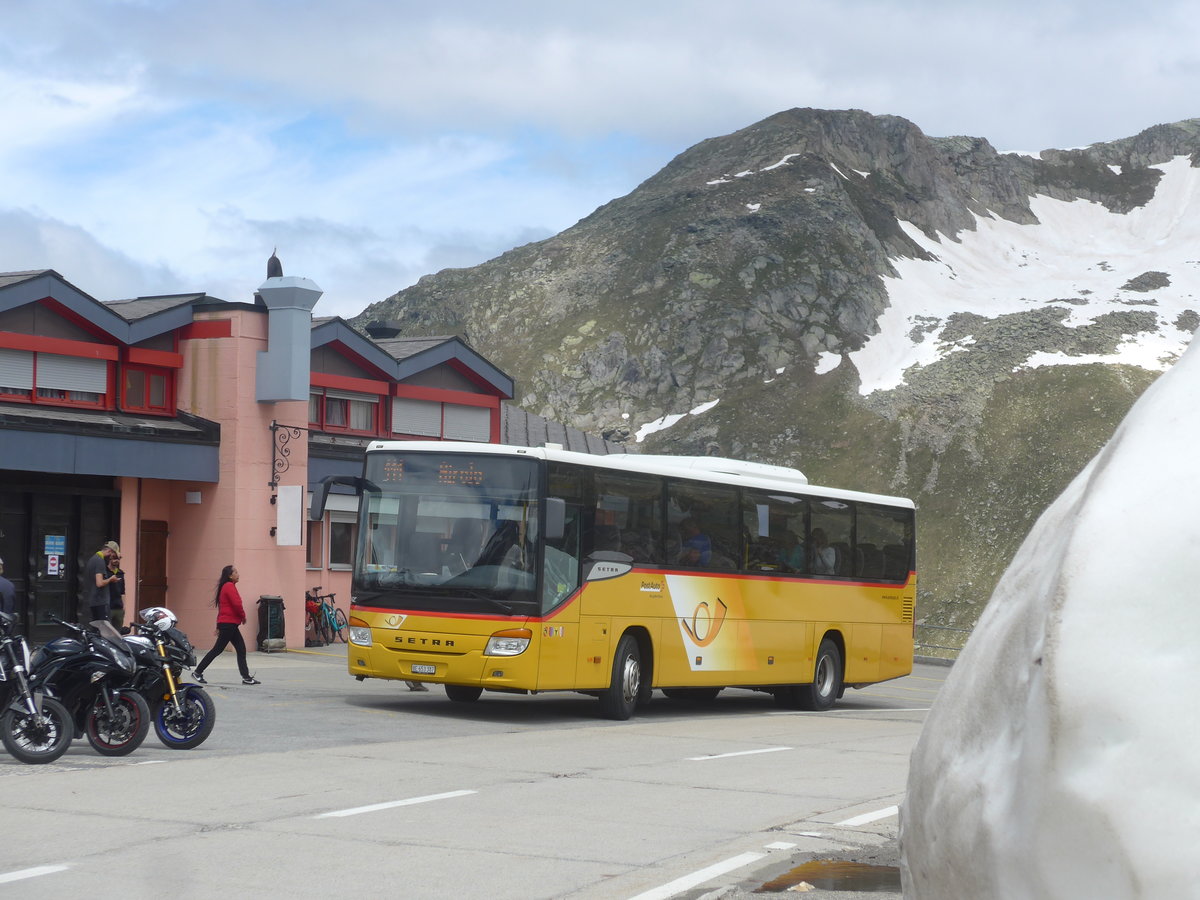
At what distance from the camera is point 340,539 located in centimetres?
3378

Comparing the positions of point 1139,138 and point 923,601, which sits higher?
point 1139,138

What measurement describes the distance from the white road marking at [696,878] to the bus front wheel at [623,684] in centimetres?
958

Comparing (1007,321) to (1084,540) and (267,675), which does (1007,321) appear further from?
(1084,540)

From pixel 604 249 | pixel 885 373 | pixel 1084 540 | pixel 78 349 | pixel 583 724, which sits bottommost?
pixel 583 724

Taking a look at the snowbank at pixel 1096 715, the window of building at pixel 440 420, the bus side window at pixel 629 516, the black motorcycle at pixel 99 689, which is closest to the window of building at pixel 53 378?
the window of building at pixel 440 420

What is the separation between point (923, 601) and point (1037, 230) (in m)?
78.6

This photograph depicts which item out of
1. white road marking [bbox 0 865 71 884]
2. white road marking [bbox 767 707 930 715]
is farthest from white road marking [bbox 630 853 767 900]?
white road marking [bbox 767 707 930 715]

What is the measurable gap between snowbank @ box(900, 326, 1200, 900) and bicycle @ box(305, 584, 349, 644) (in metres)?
27.4

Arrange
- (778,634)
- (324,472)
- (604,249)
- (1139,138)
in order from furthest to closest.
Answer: (1139,138) < (604,249) < (324,472) < (778,634)

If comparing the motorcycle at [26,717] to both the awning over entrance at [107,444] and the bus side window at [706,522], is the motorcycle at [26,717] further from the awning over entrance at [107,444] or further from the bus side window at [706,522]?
the awning over entrance at [107,444]

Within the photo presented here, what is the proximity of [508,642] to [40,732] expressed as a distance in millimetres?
5955

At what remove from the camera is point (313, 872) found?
810 centimetres

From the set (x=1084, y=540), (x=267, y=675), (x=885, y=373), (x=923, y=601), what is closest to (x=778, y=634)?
(x=267, y=675)

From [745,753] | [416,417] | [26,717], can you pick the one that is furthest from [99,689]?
[416,417]
